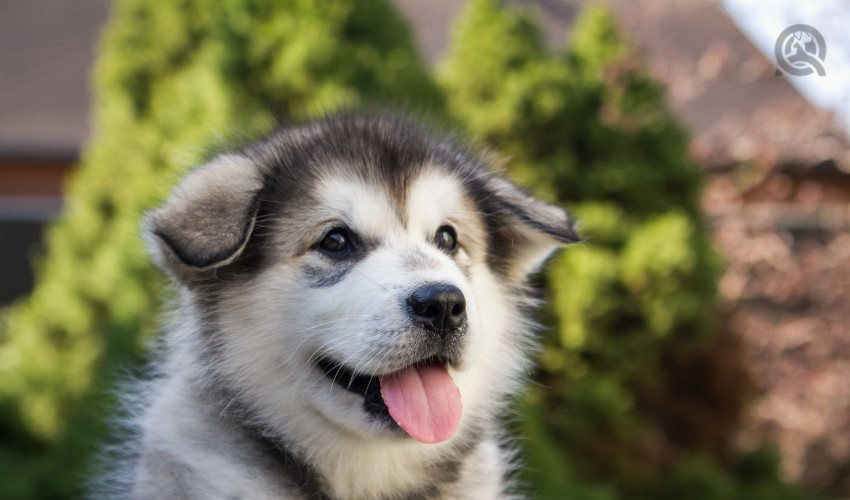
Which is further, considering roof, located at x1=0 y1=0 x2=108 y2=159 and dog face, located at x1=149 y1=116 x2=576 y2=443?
roof, located at x1=0 y1=0 x2=108 y2=159

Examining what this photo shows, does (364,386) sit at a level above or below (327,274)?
below

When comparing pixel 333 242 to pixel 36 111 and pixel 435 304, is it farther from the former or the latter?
pixel 36 111

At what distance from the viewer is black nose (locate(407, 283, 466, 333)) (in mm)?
2311

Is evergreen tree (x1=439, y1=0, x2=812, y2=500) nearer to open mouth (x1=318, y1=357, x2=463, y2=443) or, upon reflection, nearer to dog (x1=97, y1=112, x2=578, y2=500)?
dog (x1=97, y1=112, x2=578, y2=500)

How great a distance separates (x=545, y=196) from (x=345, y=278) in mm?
2926

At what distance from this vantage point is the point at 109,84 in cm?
679

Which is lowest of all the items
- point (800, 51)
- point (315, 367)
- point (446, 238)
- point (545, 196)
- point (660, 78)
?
point (315, 367)

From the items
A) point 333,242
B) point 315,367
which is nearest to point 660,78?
point 333,242

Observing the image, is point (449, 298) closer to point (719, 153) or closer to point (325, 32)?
point (325, 32)

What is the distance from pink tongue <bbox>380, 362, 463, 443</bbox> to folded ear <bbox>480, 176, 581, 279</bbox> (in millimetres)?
719

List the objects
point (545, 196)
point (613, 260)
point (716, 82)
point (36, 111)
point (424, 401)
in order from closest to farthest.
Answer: point (424, 401) < point (545, 196) < point (613, 260) < point (36, 111) < point (716, 82)

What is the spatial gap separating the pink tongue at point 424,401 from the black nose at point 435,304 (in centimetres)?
21

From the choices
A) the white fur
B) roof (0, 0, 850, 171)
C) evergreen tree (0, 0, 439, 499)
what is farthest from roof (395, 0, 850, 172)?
the white fur

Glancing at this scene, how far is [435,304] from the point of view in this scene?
7.59ft
